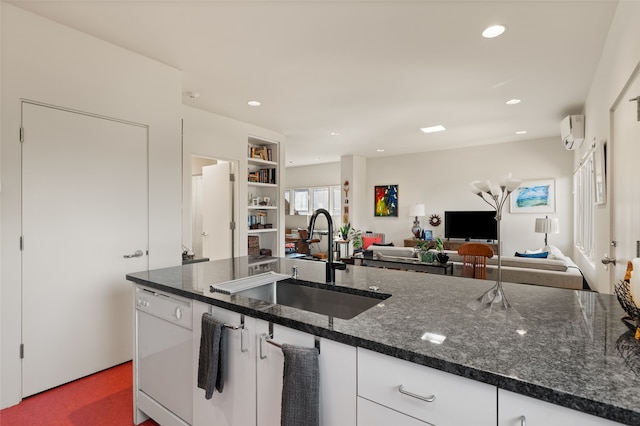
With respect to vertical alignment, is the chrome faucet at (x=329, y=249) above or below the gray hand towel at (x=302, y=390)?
above

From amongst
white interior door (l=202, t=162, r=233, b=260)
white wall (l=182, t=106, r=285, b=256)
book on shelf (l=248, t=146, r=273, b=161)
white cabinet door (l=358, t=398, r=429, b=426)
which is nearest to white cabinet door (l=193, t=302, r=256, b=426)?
white cabinet door (l=358, t=398, r=429, b=426)

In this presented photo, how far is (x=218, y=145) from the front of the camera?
15.0ft

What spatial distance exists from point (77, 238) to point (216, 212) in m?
2.44

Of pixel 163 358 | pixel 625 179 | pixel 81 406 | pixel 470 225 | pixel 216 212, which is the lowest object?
pixel 81 406

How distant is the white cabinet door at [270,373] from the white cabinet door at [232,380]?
0.04 meters

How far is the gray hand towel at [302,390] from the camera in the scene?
1094mm

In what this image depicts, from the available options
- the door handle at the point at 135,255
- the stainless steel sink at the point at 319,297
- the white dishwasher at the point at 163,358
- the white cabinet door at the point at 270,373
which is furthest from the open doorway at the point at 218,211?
the white cabinet door at the point at 270,373

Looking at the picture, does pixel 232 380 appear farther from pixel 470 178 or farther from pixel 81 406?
pixel 470 178

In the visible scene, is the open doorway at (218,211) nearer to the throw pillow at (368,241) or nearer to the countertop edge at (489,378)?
the throw pillow at (368,241)

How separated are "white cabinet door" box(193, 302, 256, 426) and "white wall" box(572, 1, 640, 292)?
7.14ft

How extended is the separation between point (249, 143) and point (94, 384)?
12.8 feet

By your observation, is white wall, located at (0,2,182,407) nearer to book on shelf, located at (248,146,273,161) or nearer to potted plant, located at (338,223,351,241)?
book on shelf, located at (248,146,273,161)

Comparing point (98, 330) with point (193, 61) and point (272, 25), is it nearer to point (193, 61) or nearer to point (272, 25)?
point (193, 61)

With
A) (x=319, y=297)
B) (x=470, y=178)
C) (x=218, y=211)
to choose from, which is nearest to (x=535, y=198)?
(x=470, y=178)
